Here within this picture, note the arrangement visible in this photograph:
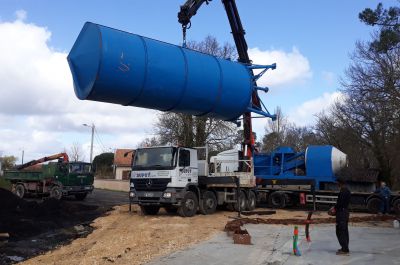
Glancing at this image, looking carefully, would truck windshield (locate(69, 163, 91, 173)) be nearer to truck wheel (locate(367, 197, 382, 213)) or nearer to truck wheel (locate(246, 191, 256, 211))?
truck wheel (locate(246, 191, 256, 211))

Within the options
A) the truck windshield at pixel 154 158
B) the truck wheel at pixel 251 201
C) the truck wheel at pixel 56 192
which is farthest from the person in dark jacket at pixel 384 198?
the truck wheel at pixel 56 192

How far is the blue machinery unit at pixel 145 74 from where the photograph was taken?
1016cm

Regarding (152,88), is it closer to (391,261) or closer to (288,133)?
(391,261)

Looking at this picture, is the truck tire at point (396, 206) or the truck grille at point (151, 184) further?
the truck tire at point (396, 206)

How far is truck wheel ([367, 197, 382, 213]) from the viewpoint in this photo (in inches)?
818

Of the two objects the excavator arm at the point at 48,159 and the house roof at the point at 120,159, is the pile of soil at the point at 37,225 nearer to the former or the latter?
the excavator arm at the point at 48,159

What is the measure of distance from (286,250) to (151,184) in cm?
793

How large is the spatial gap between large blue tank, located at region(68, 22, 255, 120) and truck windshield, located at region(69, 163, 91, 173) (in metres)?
18.7

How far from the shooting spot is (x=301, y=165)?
22.3 m

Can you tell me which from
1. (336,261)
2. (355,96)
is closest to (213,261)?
(336,261)

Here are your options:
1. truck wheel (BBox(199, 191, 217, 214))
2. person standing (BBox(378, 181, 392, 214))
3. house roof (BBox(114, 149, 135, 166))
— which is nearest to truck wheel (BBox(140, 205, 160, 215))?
truck wheel (BBox(199, 191, 217, 214))

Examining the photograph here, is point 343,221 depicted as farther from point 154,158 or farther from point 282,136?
point 282,136

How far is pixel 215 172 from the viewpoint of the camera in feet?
67.1

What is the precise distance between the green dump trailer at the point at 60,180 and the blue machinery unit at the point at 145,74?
61.2ft
